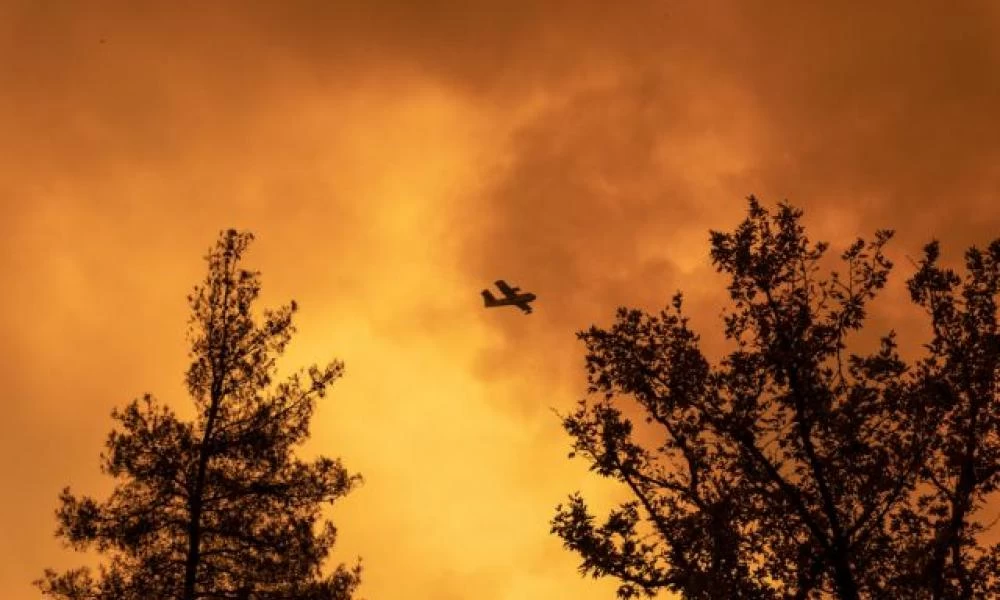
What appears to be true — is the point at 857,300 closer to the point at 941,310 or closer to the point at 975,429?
the point at 941,310

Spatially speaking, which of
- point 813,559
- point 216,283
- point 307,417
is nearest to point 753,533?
point 813,559

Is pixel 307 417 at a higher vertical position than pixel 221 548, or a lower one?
higher

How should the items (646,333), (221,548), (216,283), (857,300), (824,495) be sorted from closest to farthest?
(824,495) → (857,300) → (646,333) → (221,548) → (216,283)

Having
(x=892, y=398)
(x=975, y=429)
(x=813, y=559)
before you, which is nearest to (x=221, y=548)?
(x=813, y=559)

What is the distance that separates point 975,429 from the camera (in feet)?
55.0

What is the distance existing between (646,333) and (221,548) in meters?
11.6

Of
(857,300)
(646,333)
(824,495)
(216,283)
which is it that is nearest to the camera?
(824,495)

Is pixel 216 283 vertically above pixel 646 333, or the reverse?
pixel 216 283

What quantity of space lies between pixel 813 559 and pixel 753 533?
121cm

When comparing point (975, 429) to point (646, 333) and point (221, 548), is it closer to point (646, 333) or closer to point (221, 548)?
point (646, 333)

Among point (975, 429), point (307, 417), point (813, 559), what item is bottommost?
point (813, 559)

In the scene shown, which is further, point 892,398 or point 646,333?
point 646,333

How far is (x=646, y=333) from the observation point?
19.1m

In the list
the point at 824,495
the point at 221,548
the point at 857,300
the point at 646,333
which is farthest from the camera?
the point at 221,548
